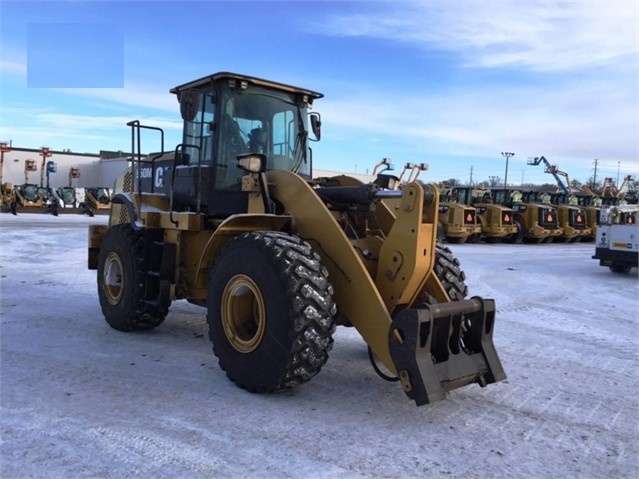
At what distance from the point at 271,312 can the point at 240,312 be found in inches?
21.7

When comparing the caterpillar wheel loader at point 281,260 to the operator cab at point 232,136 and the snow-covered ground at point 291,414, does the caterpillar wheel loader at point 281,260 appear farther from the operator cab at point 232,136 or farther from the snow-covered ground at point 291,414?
the snow-covered ground at point 291,414

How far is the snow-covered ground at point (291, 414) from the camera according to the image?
134 inches

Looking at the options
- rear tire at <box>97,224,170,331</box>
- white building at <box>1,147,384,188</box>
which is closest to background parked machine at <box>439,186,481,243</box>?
rear tire at <box>97,224,170,331</box>

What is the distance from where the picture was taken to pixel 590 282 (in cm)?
1241

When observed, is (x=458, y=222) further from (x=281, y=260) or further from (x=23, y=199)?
(x=23, y=199)

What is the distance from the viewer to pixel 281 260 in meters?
4.32

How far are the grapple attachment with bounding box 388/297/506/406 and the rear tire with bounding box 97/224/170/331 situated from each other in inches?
125

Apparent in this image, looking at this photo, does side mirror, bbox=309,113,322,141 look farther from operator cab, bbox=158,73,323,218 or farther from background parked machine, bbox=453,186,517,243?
background parked machine, bbox=453,186,517,243

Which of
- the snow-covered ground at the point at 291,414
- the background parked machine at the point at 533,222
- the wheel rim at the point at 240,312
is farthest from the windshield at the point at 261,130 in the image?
the background parked machine at the point at 533,222

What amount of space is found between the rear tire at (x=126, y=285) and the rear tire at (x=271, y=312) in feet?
5.68

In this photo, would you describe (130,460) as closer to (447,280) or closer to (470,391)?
(470,391)

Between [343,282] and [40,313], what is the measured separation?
15.0 feet

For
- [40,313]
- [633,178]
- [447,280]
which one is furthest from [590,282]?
[633,178]

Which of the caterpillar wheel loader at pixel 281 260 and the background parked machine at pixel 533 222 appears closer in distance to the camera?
Result: the caterpillar wheel loader at pixel 281 260
